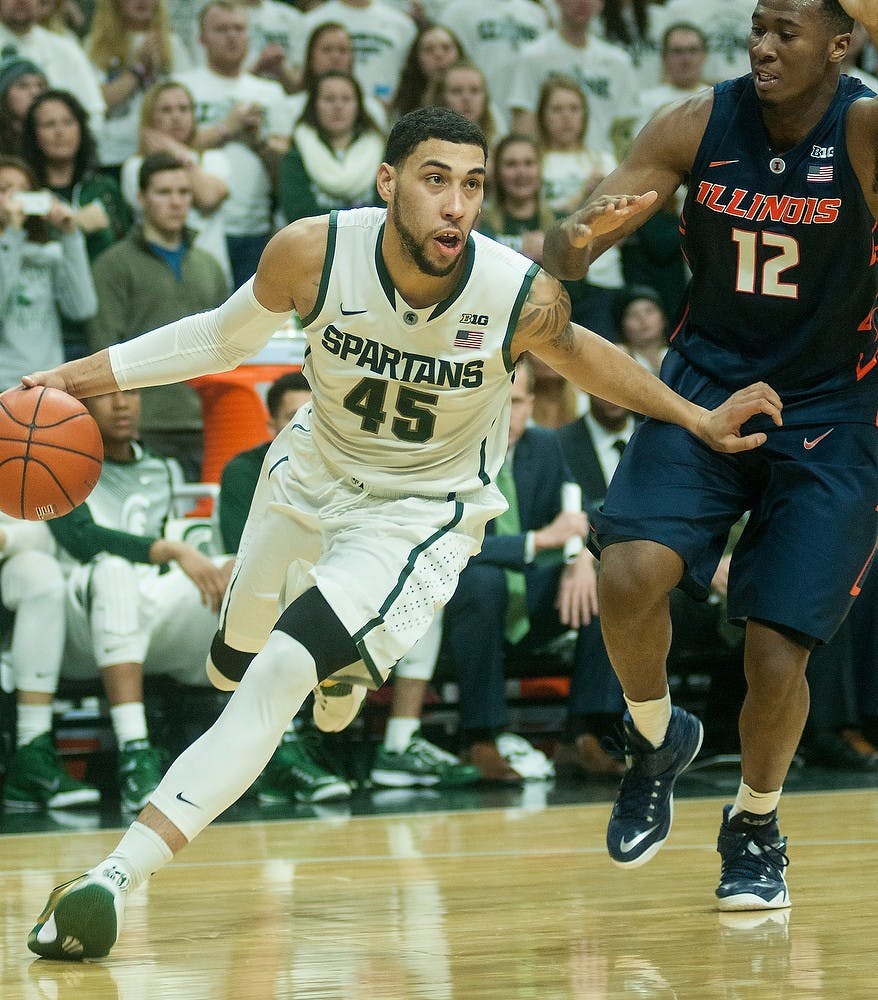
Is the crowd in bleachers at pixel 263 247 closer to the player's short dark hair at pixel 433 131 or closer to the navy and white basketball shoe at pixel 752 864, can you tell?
the navy and white basketball shoe at pixel 752 864

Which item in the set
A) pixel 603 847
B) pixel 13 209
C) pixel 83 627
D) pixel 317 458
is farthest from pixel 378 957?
pixel 13 209

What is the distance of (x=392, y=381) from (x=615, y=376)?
57 cm

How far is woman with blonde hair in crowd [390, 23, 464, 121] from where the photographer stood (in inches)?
357

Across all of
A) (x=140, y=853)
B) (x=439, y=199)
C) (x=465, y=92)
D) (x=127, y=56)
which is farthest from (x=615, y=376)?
(x=127, y=56)

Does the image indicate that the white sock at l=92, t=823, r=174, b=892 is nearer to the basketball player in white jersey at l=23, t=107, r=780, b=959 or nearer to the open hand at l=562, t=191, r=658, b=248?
the basketball player in white jersey at l=23, t=107, r=780, b=959

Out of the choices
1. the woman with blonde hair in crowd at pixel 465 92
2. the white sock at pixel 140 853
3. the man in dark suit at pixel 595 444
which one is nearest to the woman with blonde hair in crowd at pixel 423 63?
the woman with blonde hair in crowd at pixel 465 92

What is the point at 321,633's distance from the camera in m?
3.59

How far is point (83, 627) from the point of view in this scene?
6.34 meters

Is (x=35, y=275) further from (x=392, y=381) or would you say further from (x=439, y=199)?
(x=439, y=199)

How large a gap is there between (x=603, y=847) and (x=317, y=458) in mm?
1747

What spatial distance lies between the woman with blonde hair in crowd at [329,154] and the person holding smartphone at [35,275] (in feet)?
4.43

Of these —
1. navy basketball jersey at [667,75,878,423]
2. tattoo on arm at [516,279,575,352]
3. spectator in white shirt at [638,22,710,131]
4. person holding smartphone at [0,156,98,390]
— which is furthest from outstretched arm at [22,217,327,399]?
spectator in white shirt at [638,22,710,131]

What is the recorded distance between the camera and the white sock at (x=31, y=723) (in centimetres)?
610

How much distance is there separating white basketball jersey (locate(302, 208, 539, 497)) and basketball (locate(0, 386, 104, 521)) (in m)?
0.65
